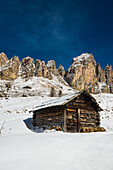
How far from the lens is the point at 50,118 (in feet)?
44.0

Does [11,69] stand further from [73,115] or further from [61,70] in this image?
[73,115]

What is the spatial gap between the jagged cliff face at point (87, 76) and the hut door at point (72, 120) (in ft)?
400

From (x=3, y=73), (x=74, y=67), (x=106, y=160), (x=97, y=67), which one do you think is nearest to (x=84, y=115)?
(x=106, y=160)

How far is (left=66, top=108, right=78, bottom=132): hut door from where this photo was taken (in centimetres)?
1212

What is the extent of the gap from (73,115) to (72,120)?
0.46m

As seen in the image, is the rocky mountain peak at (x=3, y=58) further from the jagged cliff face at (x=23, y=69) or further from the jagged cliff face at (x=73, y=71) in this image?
the jagged cliff face at (x=23, y=69)

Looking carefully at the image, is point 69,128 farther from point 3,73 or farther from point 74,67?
point 74,67

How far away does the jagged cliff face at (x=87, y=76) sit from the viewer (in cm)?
13577

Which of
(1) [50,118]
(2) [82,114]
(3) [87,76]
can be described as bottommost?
(1) [50,118]

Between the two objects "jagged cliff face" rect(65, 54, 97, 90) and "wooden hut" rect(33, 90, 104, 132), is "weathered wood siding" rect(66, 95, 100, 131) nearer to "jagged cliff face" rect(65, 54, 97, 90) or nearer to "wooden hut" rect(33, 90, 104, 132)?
"wooden hut" rect(33, 90, 104, 132)

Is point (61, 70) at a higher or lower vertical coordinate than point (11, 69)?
higher

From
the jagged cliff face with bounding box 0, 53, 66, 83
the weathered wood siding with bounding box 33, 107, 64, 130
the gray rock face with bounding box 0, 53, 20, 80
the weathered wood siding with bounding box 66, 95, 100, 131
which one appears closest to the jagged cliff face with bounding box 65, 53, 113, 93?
the jagged cliff face with bounding box 0, 53, 66, 83

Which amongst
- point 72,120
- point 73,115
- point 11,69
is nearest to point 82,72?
point 11,69

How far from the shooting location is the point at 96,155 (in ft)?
12.9
